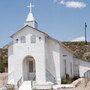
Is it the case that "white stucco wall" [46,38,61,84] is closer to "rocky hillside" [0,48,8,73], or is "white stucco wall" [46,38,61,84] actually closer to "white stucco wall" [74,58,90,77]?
"white stucco wall" [74,58,90,77]

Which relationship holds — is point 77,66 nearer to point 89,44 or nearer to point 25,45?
point 25,45

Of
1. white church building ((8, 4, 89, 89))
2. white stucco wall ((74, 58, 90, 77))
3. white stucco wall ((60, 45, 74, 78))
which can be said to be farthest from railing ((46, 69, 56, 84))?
white stucco wall ((74, 58, 90, 77))

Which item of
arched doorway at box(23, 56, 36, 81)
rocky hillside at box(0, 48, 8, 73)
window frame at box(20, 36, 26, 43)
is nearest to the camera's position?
window frame at box(20, 36, 26, 43)

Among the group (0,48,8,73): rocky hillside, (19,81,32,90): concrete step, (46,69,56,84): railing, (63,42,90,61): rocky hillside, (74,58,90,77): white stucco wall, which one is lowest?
(19,81,32,90): concrete step

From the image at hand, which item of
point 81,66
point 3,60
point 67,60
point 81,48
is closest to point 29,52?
point 67,60

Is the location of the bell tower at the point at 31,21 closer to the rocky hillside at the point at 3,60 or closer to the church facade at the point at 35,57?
the church facade at the point at 35,57

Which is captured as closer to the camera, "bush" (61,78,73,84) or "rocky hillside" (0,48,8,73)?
"bush" (61,78,73,84)

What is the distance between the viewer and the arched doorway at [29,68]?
47969 mm

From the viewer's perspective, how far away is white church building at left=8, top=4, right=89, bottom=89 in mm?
46500

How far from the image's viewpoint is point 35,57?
46.8 m

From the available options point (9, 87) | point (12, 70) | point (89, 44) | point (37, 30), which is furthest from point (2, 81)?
point (89, 44)

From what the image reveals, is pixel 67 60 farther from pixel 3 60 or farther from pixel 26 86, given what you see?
pixel 3 60

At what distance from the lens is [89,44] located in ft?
296

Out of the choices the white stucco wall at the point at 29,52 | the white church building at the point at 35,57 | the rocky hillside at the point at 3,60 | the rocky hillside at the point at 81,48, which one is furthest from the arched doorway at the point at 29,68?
the rocky hillside at the point at 81,48
